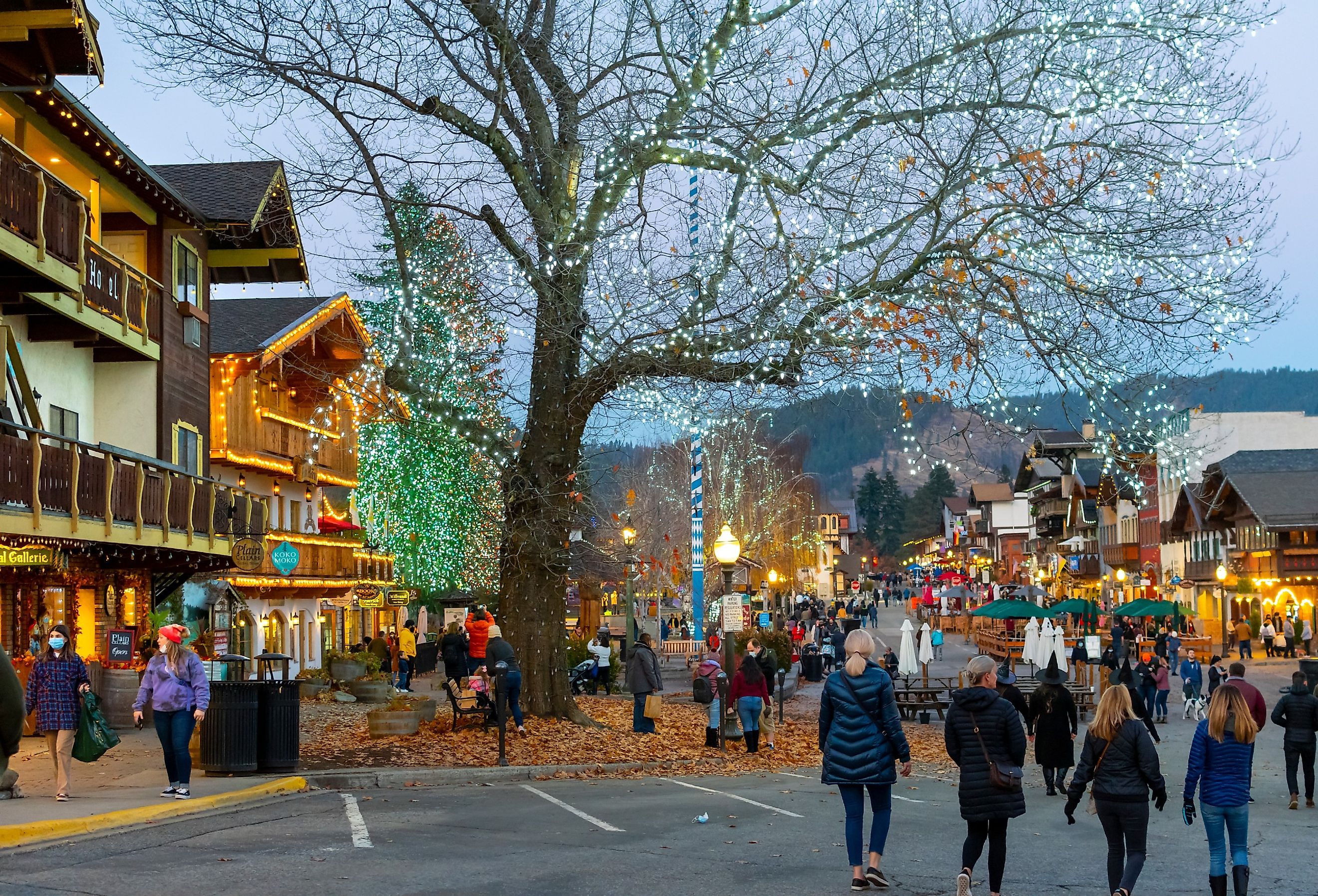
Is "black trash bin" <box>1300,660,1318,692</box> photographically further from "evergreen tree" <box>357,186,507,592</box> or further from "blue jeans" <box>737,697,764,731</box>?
"evergreen tree" <box>357,186,507,592</box>

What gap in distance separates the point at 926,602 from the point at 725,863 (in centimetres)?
7206

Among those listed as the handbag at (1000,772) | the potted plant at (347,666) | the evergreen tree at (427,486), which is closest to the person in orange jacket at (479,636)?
the evergreen tree at (427,486)

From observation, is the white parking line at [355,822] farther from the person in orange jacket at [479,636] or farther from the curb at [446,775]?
the person in orange jacket at [479,636]

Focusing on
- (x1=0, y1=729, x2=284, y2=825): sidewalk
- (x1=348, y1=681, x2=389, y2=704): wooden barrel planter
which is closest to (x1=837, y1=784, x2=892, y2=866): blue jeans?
(x1=0, y1=729, x2=284, y2=825): sidewalk

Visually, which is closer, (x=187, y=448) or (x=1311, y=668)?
(x=1311, y=668)

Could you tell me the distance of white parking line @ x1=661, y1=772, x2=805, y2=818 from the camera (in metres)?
14.5

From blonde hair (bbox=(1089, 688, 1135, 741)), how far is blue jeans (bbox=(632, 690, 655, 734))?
12695 millimetres

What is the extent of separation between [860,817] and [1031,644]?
2410cm

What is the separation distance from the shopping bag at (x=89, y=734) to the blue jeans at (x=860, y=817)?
788 cm

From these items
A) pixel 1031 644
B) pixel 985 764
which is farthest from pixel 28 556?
pixel 1031 644

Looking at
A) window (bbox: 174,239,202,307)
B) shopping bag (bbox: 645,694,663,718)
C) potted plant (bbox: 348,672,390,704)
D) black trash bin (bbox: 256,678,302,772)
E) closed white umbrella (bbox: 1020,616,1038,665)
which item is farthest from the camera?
closed white umbrella (bbox: 1020,616,1038,665)

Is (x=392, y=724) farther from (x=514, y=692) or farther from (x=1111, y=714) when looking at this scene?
(x=1111, y=714)

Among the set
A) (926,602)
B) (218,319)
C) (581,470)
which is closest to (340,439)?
(218,319)

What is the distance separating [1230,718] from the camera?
34.8ft
